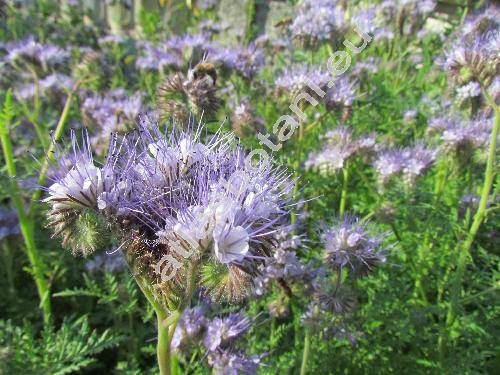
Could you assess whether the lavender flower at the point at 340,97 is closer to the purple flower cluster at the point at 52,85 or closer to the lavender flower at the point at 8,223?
the purple flower cluster at the point at 52,85

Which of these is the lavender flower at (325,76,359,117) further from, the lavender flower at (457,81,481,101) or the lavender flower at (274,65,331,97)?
the lavender flower at (457,81,481,101)

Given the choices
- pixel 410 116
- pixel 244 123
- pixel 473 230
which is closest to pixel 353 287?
pixel 473 230

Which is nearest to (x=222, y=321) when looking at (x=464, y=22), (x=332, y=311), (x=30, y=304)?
(x=332, y=311)

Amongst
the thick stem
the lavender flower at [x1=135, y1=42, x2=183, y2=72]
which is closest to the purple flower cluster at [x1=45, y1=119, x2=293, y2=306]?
the thick stem

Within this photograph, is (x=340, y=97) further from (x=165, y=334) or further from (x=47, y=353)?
(x=47, y=353)

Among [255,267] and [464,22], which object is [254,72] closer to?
[464,22]
